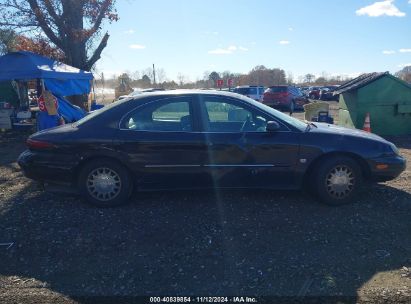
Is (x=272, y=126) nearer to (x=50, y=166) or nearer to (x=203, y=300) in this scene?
(x=203, y=300)

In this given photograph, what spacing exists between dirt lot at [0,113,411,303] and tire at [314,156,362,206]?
0.52 ft

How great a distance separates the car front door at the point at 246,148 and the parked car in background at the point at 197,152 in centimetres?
1

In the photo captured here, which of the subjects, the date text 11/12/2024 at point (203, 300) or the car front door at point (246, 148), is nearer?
the date text 11/12/2024 at point (203, 300)

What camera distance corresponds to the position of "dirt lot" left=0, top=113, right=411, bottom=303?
10.3 ft

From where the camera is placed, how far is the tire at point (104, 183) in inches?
188

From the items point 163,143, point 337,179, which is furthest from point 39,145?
point 337,179

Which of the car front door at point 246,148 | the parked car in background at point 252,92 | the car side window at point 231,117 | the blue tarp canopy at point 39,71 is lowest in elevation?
the car front door at point 246,148

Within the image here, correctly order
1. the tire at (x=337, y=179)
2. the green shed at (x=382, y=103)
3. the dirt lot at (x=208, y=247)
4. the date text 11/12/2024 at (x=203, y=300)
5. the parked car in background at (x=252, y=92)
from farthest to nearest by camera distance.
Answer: the parked car in background at (x=252, y=92)
the green shed at (x=382, y=103)
the tire at (x=337, y=179)
the dirt lot at (x=208, y=247)
the date text 11/12/2024 at (x=203, y=300)

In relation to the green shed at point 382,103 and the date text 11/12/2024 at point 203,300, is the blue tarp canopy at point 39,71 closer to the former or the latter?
the green shed at point 382,103

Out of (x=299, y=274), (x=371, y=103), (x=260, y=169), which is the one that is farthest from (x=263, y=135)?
(x=371, y=103)

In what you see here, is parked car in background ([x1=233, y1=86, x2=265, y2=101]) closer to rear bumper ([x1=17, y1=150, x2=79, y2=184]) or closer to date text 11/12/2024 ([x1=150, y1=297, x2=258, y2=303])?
rear bumper ([x1=17, y1=150, x2=79, y2=184])

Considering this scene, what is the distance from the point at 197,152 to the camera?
4707 mm

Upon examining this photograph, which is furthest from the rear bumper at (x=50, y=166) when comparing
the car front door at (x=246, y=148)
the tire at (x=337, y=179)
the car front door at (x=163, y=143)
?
the tire at (x=337, y=179)

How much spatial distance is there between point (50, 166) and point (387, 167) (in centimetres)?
450
